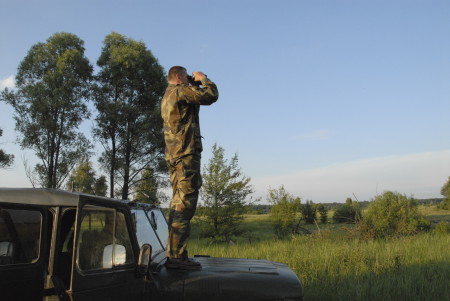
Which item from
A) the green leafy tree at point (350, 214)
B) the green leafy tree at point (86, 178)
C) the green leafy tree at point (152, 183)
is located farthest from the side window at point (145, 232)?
the green leafy tree at point (152, 183)

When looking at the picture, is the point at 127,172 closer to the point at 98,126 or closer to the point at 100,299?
the point at 98,126

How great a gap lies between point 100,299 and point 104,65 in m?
21.5

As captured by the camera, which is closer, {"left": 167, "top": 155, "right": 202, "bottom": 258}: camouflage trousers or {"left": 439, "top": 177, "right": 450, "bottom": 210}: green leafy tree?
{"left": 167, "top": 155, "right": 202, "bottom": 258}: camouflage trousers

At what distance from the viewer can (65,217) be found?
2449mm

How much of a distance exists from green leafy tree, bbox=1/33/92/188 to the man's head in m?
17.4

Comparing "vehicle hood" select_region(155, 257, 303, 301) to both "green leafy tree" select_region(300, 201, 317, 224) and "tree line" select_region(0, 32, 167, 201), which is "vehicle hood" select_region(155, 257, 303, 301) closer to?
"tree line" select_region(0, 32, 167, 201)

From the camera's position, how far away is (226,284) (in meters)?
2.88

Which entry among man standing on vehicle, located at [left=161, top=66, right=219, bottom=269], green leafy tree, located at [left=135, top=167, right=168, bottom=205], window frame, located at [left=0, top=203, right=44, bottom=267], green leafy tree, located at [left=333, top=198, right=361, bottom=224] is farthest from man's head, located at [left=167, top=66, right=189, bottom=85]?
green leafy tree, located at [left=135, top=167, right=168, bottom=205]

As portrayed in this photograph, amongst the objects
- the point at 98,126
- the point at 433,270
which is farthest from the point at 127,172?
the point at 433,270

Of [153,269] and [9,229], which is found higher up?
[9,229]

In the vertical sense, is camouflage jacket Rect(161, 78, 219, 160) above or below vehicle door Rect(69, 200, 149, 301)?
above

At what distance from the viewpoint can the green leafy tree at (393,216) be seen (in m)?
14.9

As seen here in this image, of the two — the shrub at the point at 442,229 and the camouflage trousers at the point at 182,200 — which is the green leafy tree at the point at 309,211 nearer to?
the shrub at the point at 442,229

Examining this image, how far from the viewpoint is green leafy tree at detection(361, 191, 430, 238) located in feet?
48.8
